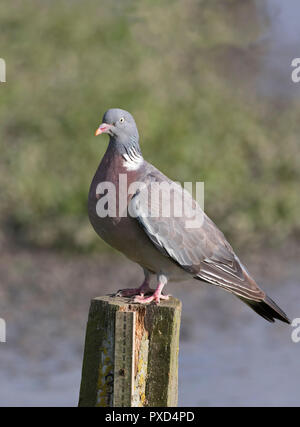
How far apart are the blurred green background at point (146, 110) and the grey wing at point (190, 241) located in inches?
201

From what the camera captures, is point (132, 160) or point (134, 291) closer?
point (134, 291)

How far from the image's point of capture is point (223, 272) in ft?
18.6

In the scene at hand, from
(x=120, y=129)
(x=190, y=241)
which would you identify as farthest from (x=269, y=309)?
(x=120, y=129)

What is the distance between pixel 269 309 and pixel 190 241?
71 cm

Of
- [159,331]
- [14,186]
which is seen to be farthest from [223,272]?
[14,186]

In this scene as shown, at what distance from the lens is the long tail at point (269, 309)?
5.56m

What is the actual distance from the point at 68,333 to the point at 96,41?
5904 mm

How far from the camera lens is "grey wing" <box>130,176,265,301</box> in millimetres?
5277

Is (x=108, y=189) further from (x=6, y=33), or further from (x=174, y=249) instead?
(x=6, y=33)

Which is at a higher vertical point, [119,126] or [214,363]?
[119,126]

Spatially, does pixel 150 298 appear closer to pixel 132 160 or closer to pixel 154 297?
pixel 154 297

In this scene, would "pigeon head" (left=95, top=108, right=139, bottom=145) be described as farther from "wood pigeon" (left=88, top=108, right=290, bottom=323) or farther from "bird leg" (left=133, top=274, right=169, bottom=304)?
"bird leg" (left=133, top=274, right=169, bottom=304)

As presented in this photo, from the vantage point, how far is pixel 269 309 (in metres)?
5.64

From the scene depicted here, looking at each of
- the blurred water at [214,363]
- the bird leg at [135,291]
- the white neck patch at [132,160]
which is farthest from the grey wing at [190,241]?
the blurred water at [214,363]
